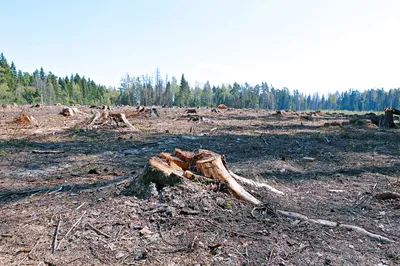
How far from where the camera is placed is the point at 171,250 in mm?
2594

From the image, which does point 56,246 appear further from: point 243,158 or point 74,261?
point 243,158

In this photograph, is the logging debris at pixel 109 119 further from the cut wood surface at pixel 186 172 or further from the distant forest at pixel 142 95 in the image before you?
the distant forest at pixel 142 95

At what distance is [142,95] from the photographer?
273ft

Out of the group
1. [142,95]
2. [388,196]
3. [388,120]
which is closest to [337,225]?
[388,196]

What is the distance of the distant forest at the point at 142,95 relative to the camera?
A: 66.9m

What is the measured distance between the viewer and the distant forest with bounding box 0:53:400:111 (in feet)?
220

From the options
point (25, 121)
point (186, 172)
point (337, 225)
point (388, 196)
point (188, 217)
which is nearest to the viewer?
point (188, 217)

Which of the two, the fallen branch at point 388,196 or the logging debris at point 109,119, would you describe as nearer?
the fallen branch at point 388,196

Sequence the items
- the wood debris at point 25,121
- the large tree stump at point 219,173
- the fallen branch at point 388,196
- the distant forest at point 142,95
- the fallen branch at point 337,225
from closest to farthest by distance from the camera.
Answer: the fallen branch at point 337,225, the large tree stump at point 219,173, the fallen branch at point 388,196, the wood debris at point 25,121, the distant forest at point 142,95

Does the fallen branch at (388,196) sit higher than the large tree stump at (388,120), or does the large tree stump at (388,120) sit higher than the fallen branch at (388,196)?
the large tree stump at (388,120)

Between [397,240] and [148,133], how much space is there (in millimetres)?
8968

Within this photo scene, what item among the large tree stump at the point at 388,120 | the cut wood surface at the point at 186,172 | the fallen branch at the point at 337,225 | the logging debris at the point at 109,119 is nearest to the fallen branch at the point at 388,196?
the fallen branch at the point at 337,225

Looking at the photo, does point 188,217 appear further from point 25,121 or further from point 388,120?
point 388,120

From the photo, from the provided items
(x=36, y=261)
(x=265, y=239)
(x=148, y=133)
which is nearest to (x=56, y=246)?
(x=36, y=261)
